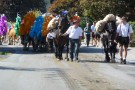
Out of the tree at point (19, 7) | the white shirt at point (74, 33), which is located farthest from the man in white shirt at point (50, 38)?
the tree at point (19, 7)

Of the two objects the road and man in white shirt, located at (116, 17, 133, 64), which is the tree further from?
the road

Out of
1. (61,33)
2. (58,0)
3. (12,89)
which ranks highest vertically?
(58,0)

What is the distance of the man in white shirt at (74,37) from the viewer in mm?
21672

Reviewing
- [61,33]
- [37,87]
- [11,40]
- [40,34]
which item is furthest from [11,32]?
[37,87]

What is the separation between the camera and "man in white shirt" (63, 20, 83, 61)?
21.7 metres

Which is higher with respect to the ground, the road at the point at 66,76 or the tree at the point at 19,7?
the tree at the point at 19,7

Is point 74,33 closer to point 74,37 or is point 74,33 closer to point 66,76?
point 74,37

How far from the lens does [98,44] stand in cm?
3672

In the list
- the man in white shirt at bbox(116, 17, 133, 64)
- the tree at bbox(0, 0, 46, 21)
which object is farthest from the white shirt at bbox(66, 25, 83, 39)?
the tree at bbox(0, 0, 46, 21)

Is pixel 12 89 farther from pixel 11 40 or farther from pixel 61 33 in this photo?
pixel 11 40

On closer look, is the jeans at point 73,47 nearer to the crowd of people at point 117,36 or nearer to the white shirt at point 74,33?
the crowd of people at point 117,36

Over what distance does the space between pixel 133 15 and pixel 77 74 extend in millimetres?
27338

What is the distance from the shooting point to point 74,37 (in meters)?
21.7

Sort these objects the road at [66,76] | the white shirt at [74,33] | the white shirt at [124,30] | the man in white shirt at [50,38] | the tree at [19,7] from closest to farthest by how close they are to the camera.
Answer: the road at [66,76] < the white shirt at [124,30] < the white shirt at [74,33] < the man in white shirt at [50,38] < the tree at [19,7]
